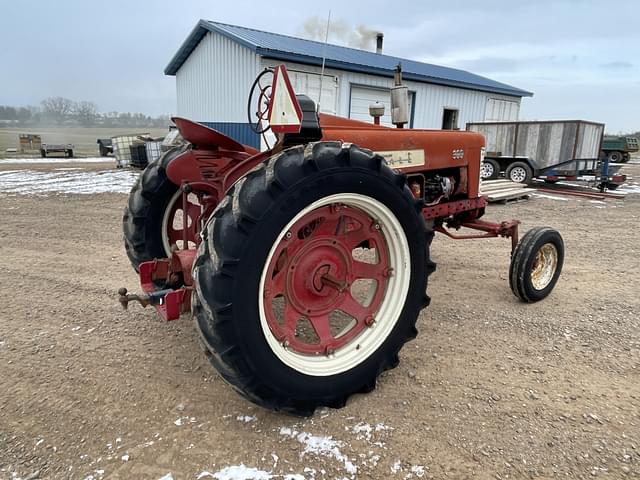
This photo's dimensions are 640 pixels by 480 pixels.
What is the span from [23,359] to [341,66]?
430 inches

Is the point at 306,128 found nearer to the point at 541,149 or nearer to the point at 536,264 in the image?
the point at 536,264

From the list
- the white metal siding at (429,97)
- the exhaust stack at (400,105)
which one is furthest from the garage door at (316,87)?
the exhaust stack at (400,105)

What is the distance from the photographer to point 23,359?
261 cm

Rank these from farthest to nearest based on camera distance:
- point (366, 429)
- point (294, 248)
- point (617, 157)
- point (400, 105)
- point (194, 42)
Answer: point (617, 157)
point (194, 42)
point (400, 105)
point (294, 248)
point (366, 429)

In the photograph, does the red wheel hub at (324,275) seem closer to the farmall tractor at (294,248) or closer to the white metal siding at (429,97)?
the farmall tractor at (294,248)

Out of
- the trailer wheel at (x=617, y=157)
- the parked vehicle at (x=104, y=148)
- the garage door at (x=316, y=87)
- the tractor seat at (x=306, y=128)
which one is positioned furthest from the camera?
the trailer wheel at (x=617, y=157)

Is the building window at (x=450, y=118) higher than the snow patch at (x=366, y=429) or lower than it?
higher

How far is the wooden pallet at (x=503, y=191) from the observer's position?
355 inches

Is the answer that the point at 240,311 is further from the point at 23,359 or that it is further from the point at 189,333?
the point at 23,359

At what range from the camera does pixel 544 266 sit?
3.67 metres

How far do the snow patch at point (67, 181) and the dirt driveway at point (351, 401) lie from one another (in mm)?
6549

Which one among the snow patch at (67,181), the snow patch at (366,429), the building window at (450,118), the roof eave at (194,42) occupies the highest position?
the roof eave at (194,42)

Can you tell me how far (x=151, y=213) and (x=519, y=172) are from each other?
36.8ft

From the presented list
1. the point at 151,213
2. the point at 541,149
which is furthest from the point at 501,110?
the point at 151,213
